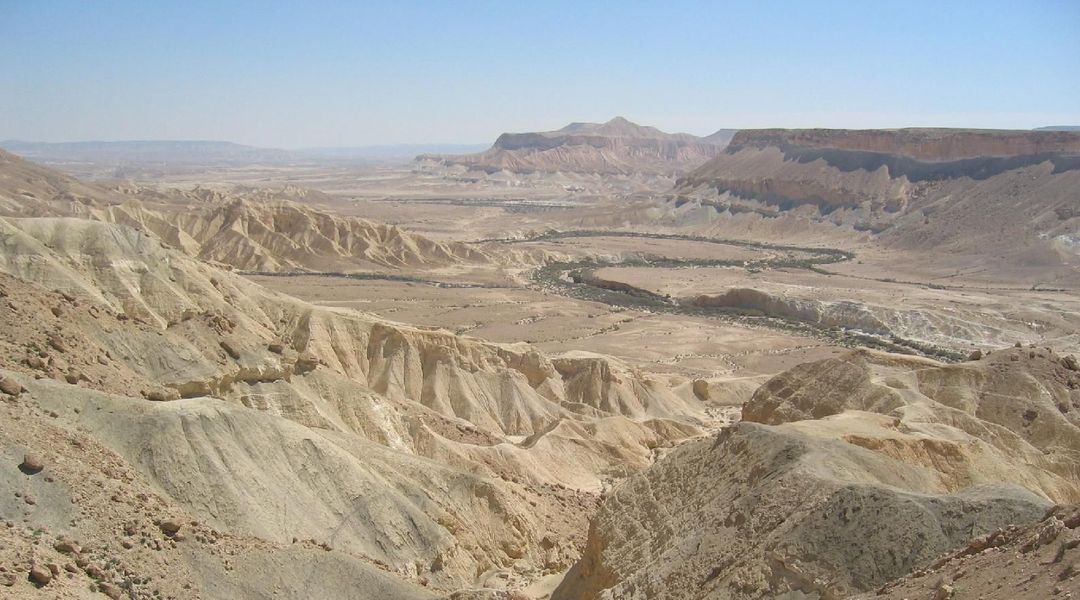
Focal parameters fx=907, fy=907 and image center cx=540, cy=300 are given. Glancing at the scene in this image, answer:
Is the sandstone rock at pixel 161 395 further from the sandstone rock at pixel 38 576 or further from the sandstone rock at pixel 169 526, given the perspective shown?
the sandstone rock at pixel 38 576

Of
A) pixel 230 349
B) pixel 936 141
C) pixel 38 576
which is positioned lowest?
pixel 38 576

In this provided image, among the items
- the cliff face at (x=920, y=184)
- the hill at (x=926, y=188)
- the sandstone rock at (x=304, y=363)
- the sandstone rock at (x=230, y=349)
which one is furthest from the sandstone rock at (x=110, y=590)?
the cliff face at (x=920, y=184)

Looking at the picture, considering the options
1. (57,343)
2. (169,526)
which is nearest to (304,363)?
(57,343)

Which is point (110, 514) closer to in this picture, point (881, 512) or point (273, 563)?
point (273, 563)

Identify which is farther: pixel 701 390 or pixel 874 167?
pixel 874 167

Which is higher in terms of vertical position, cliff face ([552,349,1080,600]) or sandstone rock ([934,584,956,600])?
sandstone rock ([934,584,956,600])

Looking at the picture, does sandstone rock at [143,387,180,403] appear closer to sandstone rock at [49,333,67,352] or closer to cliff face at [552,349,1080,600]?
sandstone rock at [49,333,67,352]

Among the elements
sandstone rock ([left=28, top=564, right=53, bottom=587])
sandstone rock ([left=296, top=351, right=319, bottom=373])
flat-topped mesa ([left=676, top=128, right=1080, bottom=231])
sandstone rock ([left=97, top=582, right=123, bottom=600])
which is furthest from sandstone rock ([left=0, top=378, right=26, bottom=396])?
flat-topped mesa ([left=676, top=128, right=1080, bottom=231])

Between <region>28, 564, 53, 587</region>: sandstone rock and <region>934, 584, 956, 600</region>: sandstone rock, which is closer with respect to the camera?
<region>934, 584, 956, 600</region>: sandstone rock

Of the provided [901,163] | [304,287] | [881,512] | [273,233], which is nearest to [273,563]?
[881,512]

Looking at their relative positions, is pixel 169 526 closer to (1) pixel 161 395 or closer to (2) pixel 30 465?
(2) pixel 30 465

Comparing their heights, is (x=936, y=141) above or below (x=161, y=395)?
above

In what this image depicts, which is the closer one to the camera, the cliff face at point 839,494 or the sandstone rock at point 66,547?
the sandstone rock at point 66,547
